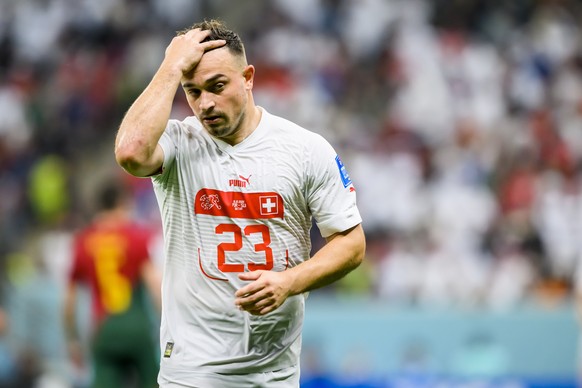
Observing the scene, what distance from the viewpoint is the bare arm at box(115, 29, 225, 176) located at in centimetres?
457

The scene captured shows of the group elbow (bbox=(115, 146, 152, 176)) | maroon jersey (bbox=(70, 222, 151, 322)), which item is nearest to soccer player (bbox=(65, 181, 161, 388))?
maroon jersey (bbox=(70, 222, 151, 322))

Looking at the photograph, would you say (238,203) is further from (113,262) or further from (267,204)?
(113,262)

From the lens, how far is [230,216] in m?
4.87

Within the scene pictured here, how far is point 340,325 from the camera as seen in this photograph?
1259 centimetres

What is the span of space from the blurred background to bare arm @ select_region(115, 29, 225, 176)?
21.8 ft

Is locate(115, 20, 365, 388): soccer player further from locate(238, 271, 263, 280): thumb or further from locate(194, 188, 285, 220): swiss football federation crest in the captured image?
locate(238, 271, 263, 280): thumb

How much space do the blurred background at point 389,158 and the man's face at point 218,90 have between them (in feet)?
21.2

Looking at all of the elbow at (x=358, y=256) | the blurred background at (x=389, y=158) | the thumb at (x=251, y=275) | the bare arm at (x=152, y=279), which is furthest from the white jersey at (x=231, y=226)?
the blurred background at (x=389, y=158)

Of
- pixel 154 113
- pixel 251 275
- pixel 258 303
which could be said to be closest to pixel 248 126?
pixel 154 113

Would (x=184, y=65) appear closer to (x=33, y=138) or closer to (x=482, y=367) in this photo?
(x=482, y=367)

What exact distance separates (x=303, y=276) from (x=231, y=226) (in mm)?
414

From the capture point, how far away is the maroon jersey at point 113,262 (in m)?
8.47

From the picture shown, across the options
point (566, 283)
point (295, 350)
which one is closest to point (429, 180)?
point (566, 283)

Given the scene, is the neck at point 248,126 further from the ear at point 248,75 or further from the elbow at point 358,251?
the elbow at point 358,251
